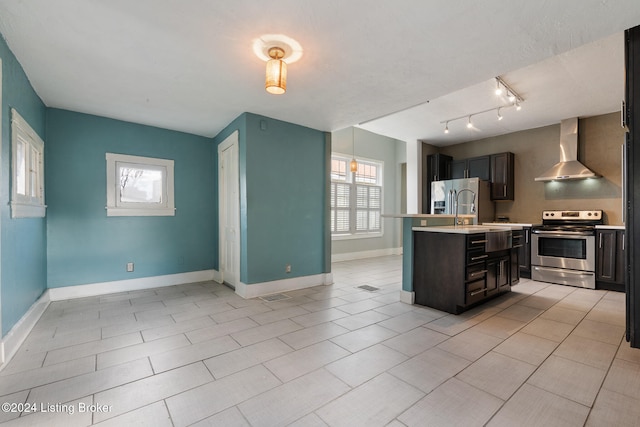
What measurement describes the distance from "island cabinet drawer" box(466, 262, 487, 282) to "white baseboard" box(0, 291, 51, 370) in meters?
4.11

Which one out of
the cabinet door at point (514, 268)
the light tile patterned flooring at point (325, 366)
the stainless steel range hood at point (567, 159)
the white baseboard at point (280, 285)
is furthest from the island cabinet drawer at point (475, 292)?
the stainless steel range hood at point (567, 159)

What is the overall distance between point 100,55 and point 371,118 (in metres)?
3.06

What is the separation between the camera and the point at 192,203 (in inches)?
188

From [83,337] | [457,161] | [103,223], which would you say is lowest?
[83,337]

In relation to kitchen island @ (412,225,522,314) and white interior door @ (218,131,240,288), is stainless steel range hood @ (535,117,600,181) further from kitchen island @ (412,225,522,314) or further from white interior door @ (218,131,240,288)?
white interior door @ (218,131,240,288)

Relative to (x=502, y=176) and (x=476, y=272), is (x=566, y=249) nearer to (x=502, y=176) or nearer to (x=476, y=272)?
(x=502, y=176)

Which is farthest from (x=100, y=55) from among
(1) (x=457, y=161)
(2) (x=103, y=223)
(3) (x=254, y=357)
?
(1) (x=457, y=161)

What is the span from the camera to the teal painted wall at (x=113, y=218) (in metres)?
3.71

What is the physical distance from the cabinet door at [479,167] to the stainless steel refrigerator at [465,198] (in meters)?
0.23

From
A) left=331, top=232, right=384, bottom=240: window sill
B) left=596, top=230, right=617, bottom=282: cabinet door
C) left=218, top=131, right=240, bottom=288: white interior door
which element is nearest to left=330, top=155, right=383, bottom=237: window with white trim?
left=331, top=232, right=384, bottom=240: window sill

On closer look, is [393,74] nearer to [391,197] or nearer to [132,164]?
[132,164]

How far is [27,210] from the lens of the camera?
2781 mm

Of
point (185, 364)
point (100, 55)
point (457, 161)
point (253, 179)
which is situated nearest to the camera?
point (185, 364)

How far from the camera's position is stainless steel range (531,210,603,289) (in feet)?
14.1
